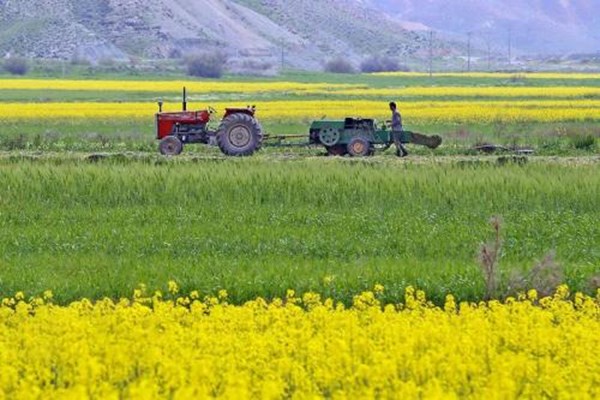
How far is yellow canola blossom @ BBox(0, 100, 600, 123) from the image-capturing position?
167ft

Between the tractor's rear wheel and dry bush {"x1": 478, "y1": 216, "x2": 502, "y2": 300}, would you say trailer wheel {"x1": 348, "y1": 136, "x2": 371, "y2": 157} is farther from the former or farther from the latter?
dry bush {"x1": 478, "y1": 216, "x2": 502, "y2": 300}

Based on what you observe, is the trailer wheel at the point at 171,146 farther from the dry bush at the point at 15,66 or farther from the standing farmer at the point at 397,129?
the dry bush at the point at 15,66

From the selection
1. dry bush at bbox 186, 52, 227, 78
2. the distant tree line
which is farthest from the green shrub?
the distant tree line

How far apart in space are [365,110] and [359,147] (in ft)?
74.6

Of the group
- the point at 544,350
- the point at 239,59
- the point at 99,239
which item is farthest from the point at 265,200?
the point at 239,59

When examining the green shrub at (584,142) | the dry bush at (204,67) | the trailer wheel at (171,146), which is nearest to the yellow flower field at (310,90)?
the dry bush at (204,67)

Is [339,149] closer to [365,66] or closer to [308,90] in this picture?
[308,90]

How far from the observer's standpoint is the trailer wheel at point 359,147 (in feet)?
106

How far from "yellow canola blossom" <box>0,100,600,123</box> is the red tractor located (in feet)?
51.2

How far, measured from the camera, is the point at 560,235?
1969cm

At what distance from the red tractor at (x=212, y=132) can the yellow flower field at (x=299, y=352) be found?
18848 millimetres

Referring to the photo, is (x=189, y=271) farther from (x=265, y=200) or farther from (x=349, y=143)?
(x=349, y=143)

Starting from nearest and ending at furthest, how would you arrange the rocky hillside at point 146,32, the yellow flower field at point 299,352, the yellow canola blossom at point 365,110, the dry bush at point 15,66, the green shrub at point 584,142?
the yellow flower field at point 299,352 → the green shrub at point 584,142 → the yellow canola blossom at point 365,110 → the dry bush at point 15,66 → the rocky hillside at point 146,32

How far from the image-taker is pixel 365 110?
2164 inches
